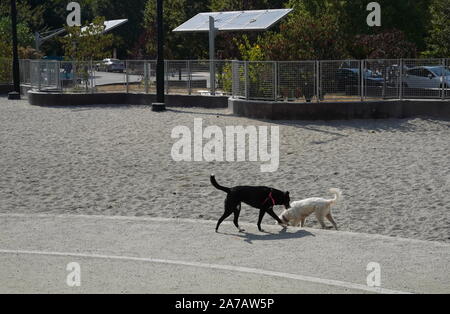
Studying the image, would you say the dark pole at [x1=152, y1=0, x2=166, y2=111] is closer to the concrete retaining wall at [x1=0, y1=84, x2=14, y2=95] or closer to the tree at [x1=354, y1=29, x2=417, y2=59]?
the tree at [x1=354, y1=29, x2=417, y2=59]

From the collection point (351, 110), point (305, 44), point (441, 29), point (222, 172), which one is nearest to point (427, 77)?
point (351, 110)

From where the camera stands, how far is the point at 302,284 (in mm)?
8305

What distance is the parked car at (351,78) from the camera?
26422mm

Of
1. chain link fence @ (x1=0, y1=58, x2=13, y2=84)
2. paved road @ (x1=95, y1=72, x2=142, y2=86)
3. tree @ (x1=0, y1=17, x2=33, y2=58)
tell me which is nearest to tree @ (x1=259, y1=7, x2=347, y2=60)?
paved road @ (x1=95, y1=72, x2=142, y2=86)

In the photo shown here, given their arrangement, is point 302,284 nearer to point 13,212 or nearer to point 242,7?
point 13,212

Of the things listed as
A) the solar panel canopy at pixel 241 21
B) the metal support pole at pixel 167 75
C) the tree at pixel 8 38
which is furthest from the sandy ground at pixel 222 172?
the tree at pixel 8 38

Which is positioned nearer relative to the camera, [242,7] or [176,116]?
[176,116]

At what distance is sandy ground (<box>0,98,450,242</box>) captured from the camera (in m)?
12.6

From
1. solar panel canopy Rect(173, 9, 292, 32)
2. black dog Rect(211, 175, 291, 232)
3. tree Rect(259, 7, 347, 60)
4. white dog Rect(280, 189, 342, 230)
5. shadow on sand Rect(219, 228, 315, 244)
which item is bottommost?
shadow on sand Rect(219, 228, 315, 244)

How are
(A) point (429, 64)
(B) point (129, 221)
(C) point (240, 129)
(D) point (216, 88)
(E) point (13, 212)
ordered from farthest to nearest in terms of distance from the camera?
1. (D) point (216, 88)
2. (A) point (429, 64)
3. (C) point (240, 129)
4. (E) point (13, 212)
5. (B) point (129, 221)

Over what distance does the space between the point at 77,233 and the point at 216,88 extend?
815 inches

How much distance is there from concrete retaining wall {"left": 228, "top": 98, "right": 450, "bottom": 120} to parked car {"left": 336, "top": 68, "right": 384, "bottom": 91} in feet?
2.53

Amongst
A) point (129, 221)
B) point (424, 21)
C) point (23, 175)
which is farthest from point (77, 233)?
point (424, 21)
